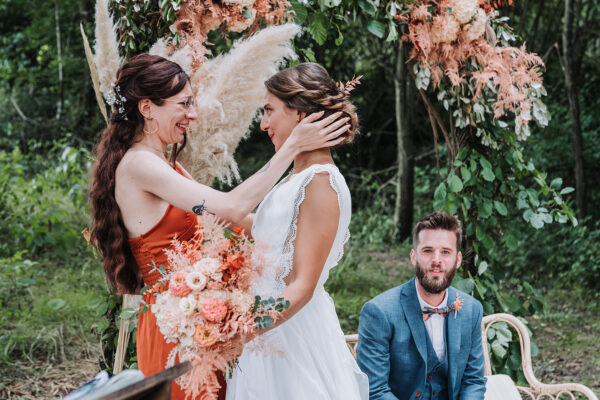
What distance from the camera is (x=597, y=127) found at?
8.05 meters

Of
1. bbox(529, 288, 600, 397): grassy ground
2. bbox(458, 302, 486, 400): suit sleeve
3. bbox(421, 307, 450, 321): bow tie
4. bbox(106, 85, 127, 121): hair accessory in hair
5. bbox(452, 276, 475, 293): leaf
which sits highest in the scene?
bbox(106, 85, 127, 121): hair accessory in hair

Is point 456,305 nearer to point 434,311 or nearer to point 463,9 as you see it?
point 434,311

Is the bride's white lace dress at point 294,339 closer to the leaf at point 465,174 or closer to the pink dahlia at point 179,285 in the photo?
the pink dahlia at point 179,285

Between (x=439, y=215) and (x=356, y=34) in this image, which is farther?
(x=356, y=34)

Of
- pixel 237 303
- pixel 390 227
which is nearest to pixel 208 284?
pixel 237 303

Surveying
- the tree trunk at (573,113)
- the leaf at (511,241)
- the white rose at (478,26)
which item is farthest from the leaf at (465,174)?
the tree trunk at (573,113)

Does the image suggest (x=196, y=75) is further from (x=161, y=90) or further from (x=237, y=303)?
(x=237, y=303)

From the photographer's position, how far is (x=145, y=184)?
205cm

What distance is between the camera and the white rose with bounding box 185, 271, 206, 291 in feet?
5.57

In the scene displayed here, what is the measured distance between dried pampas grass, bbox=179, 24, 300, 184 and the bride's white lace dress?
2.26 feet

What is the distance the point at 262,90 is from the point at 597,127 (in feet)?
22.4

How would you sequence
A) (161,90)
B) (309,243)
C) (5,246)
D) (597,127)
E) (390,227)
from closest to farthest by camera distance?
(309,243) < (161,90) < (5,246) < (597,127) < (390,227)

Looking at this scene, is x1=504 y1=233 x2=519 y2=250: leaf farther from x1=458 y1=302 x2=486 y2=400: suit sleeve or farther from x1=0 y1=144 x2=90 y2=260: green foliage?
x1=0 y1=144 x2=90 y2=260: green foliage

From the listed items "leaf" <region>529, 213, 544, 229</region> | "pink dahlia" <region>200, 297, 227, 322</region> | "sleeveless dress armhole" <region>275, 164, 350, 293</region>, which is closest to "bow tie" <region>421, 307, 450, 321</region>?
"sleeveless dress armhole" <region>275, 164, 350, 293</region>
